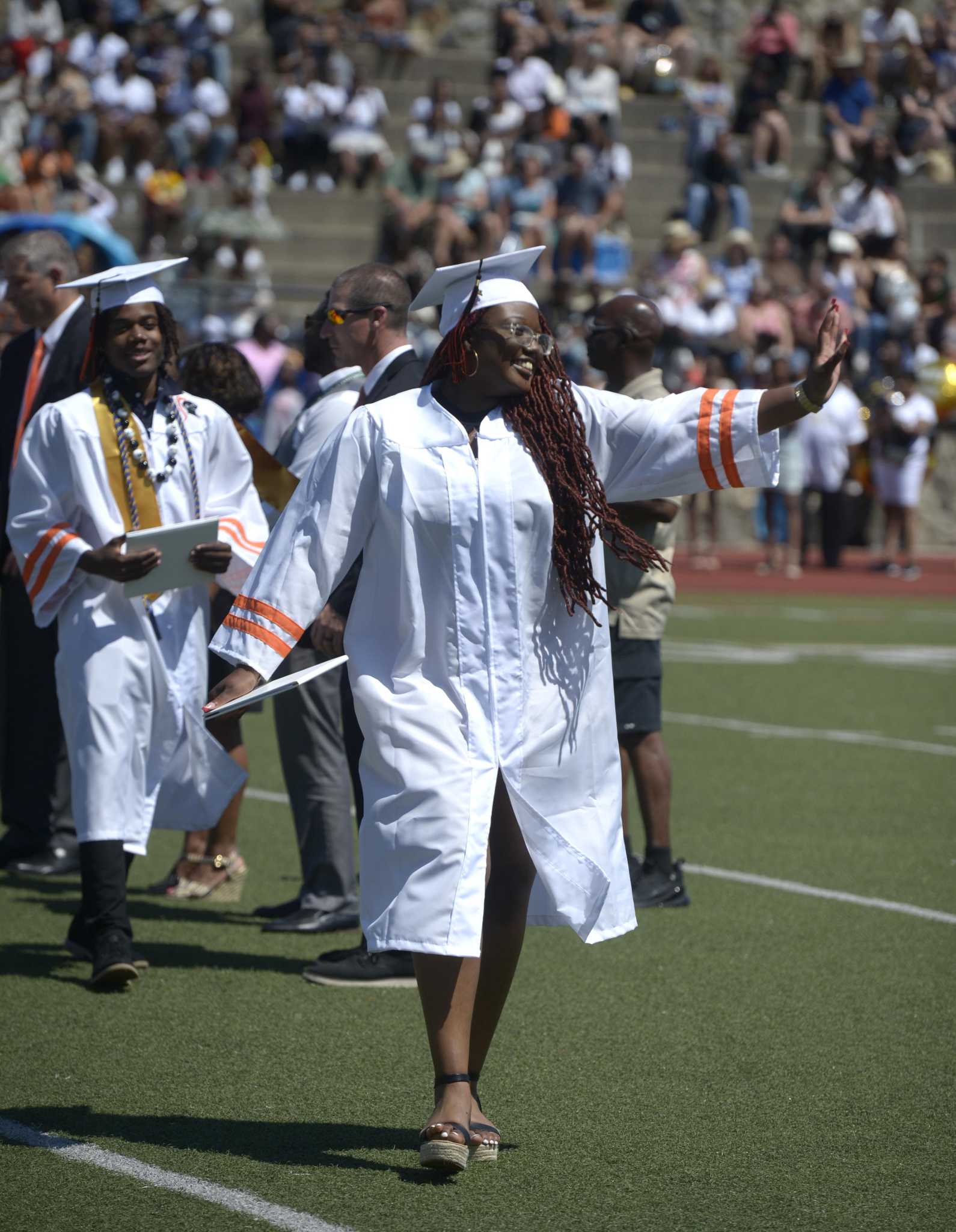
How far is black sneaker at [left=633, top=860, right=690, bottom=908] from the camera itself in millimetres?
7410

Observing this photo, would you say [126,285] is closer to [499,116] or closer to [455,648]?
[455,648]

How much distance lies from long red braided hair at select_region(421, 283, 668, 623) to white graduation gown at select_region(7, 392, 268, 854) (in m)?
1.91

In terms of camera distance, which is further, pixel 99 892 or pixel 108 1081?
pixel 99 892

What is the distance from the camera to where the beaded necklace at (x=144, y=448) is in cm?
634

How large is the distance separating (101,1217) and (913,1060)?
2396 mm

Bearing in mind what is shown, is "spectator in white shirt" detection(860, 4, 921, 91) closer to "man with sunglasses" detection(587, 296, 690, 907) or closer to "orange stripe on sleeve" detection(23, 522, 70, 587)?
"man with sunglasses" detection(587, 296, 690, 907)

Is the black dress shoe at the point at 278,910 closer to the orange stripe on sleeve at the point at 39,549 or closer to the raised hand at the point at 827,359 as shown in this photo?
the orange stripe on sleeve at the point at 39,549

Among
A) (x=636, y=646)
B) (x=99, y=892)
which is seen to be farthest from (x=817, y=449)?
(x=99, y=892)

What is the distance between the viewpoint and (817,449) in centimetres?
2214

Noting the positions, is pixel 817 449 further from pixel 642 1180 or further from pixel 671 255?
pixel 642 1180

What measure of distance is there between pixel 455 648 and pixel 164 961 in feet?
8.29

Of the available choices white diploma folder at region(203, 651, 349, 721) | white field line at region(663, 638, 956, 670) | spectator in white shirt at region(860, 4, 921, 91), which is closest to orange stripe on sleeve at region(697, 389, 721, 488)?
white diploma folder at region(203, 651, 349, 721)

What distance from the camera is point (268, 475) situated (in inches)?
269

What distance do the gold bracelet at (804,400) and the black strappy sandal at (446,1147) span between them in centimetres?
175
